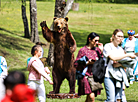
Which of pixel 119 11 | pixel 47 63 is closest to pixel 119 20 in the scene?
pixel 119 11

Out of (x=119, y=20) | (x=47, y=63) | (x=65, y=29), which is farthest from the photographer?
(x=119, y=20)

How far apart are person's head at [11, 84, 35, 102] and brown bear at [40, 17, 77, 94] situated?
604cm

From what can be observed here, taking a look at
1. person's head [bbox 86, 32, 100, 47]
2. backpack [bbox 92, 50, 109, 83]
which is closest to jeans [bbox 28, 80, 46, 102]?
backpack [bbox 92, 50, 109, 83]

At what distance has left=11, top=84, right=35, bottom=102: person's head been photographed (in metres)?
2.55

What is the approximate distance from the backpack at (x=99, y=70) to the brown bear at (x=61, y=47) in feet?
8.69

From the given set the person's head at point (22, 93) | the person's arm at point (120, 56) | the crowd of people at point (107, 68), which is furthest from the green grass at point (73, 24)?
the person's head at point (22, 93)

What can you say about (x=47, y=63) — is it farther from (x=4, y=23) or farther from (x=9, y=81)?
(x=4, y=23)

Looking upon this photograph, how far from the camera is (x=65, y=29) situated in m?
8.71

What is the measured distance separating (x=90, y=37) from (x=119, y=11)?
1318 inches

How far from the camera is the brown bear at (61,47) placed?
865cm

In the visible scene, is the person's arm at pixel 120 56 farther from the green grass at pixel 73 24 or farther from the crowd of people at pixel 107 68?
the green grass at pixel 73 24

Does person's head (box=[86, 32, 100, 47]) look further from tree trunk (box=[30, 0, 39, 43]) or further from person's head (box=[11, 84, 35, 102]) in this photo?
tree trunk (box=[30, 0, 39, 43])

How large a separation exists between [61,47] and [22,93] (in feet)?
20.5

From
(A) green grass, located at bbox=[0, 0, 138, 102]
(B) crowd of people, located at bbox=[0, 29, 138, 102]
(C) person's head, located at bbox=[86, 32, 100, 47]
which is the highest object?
(C) person's head, located at bbox=[86, 32, 100, 47]
